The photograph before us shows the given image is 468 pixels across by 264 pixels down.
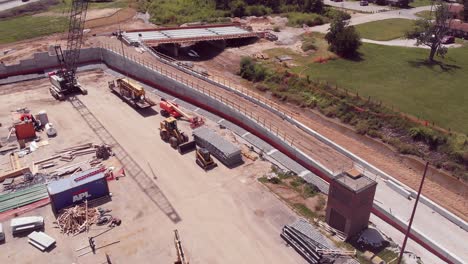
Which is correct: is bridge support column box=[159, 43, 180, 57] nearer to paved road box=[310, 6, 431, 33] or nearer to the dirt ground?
the dirt ground

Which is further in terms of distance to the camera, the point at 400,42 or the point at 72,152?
the point at 400,42

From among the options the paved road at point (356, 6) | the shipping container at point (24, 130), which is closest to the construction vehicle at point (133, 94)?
the shipping container at point (24, 130)

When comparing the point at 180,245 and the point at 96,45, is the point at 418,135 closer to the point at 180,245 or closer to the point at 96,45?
the point at 180,245

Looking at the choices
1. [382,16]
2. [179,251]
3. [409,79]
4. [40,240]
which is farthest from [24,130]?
[382,16]

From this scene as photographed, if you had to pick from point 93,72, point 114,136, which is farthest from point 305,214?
point 93,72

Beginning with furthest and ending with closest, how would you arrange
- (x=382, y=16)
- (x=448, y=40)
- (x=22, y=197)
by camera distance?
(x=382, y=16) → (x=448, y=40) → (x=22, y=197)

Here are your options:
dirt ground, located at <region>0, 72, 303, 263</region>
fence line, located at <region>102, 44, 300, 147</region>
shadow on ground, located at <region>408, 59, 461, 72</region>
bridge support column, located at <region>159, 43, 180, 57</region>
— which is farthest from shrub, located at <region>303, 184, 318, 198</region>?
bridge support column, located at <region>159, 43, 180, 57</region>

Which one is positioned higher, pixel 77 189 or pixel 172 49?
pixel 172 49

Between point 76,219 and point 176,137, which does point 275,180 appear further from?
point 76,219
